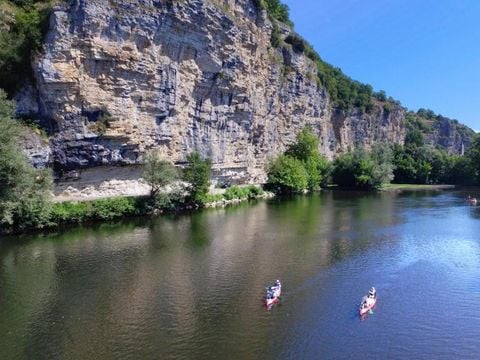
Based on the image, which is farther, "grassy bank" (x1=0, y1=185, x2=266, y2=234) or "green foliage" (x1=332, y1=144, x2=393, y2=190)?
"green foliage" (x1=332, y1=144, x2=393, y2=190)

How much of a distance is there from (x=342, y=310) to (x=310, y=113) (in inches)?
2413

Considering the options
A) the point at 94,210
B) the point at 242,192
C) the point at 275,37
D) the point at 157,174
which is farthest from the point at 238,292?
the point at 275,37

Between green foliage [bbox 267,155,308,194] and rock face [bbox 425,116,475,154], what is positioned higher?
rock face [bbox 425,116,475,154]

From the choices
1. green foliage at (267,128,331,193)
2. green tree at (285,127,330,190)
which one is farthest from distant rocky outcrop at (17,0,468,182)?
green tree at (285,127,330,190)

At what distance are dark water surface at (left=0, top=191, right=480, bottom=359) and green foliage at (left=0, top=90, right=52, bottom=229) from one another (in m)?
Result: 2.00

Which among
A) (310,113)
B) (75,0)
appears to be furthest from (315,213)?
(310,113)

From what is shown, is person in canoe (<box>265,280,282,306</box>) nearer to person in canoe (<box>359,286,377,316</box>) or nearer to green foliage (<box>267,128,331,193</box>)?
person in canoe (<box>359,286,377,316</box>)

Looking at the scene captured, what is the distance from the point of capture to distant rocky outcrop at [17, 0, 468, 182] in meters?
37.2

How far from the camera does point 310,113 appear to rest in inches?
2987

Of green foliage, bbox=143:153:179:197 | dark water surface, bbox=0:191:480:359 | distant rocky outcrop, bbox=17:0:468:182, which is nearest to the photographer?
dark water surface, bbox=0:191:480:359

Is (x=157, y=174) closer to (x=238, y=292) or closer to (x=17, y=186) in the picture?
(x=17, y=186)

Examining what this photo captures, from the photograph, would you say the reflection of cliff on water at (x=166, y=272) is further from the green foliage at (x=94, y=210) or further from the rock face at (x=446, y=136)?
the rock face at (x=446, y=136)

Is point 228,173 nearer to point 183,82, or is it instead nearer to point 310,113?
point 183,82

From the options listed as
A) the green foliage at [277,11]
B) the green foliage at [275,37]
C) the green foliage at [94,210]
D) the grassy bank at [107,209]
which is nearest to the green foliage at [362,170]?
the green foliage at [275,37]
